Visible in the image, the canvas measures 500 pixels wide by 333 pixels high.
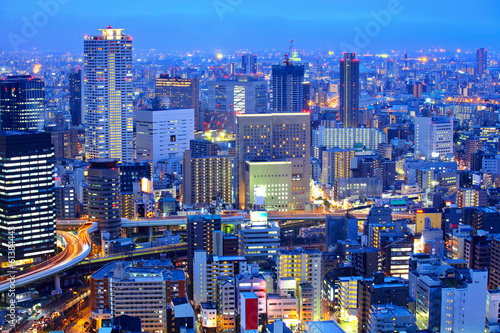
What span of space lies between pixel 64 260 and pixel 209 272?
12.0 feet

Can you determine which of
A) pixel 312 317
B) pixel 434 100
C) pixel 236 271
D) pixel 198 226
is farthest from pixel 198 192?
pixel 434 100

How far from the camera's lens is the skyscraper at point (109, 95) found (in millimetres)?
28219

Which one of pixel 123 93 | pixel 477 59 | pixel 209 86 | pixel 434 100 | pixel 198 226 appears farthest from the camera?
pixel 477 59

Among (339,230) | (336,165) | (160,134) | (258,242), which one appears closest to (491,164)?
(336,165)

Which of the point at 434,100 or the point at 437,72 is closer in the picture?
the point at 434,100

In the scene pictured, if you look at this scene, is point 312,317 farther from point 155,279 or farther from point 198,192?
point 198,192

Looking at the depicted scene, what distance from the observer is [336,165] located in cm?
2628

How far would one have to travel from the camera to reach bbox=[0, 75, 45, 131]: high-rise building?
25.8 meters

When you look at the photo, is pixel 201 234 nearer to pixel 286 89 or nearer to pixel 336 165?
pixel 336 165

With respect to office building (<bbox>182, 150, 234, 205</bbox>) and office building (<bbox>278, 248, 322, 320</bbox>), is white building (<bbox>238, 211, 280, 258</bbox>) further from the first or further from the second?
office building (<bbox>182, 150, 234, 205</bbox>)

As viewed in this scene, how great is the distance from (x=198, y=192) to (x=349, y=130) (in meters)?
11.0

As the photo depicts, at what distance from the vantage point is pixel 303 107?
3662 cm

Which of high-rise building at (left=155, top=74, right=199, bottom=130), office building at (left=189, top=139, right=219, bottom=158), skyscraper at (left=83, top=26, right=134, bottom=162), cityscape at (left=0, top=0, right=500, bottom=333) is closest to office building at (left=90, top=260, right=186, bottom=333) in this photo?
cityscape at (left=0, top=0, right=500, bottom=333)

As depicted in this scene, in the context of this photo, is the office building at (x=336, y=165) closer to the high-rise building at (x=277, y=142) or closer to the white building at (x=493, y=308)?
the high-rise building at (x=277, y=142)
